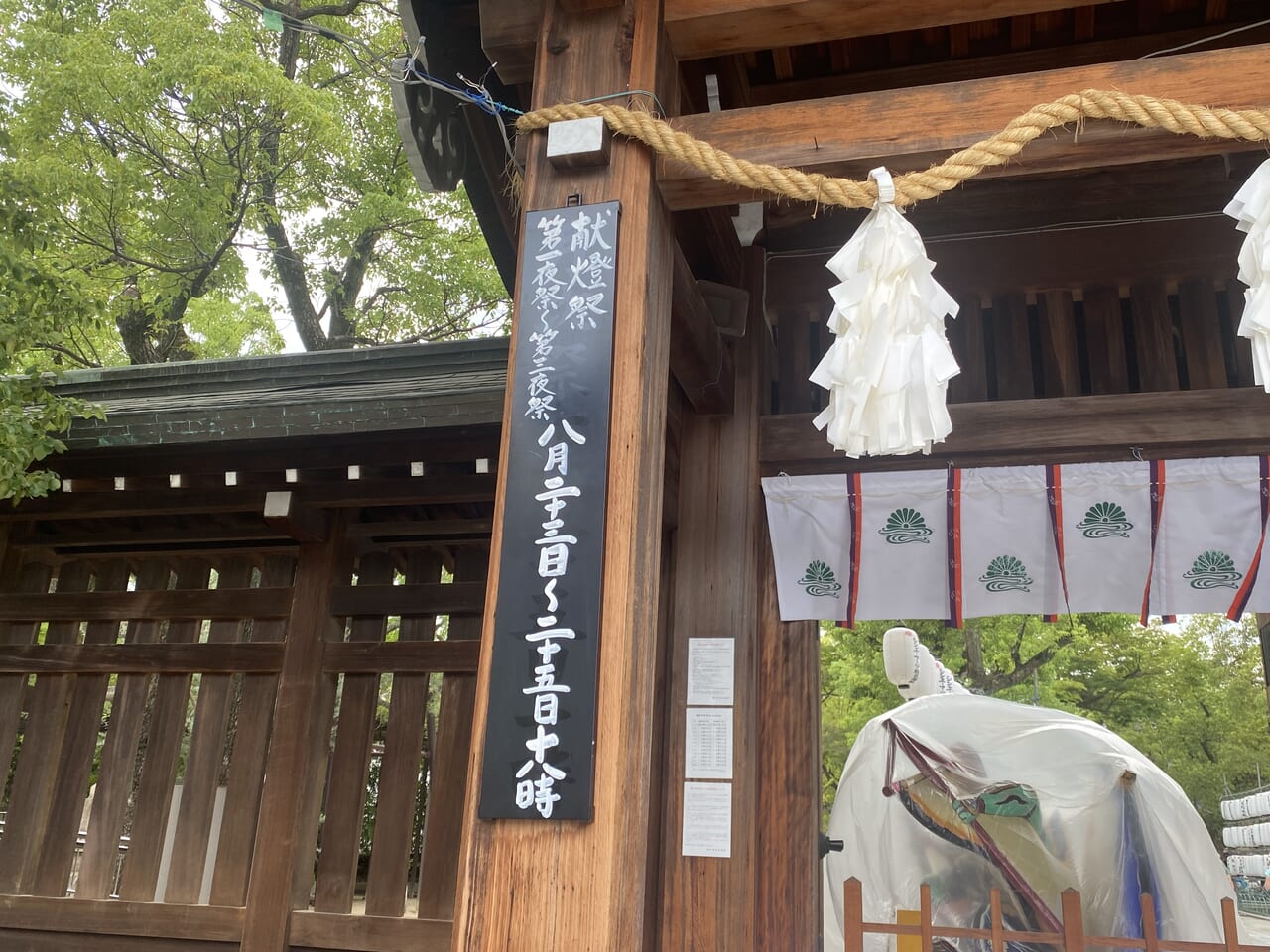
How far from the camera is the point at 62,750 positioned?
5.30 meters

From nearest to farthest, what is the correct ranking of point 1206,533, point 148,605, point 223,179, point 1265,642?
point 1206,533 → point 1265,642 → point 148,605 → point 223,179

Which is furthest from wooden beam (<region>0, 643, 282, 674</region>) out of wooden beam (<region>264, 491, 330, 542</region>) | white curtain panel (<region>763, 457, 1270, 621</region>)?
white curtain panel (<region>763, 457, 1270, 621</region>)

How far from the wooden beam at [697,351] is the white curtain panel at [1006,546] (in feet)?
3.98

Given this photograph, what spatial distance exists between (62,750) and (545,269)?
14.7ft

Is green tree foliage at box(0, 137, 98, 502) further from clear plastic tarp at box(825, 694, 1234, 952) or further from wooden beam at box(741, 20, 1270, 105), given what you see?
clear plastic tarp at box(825, 694, 1234, 952)

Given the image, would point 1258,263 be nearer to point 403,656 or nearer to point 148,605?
point 403,656

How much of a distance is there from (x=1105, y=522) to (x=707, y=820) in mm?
2252

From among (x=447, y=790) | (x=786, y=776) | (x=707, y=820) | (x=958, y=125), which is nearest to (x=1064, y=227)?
(x=958, y=125)

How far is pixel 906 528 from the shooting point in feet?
14.9

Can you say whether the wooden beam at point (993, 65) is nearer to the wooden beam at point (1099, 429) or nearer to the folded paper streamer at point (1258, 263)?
the wooden beam at point (1099, 429)

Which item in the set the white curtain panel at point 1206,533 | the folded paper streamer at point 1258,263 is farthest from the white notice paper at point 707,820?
the folded paper streamer at point 1258,263

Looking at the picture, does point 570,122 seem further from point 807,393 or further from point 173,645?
point 173,645

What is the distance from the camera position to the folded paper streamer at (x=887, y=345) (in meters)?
2.56

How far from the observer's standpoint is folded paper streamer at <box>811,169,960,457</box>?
101 inches
